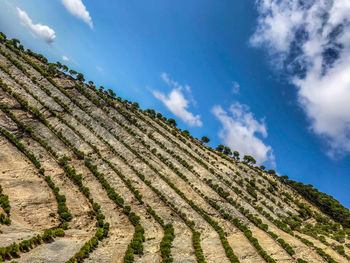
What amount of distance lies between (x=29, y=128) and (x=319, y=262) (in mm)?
70372

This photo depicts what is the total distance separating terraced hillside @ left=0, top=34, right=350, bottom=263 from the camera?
30641mm

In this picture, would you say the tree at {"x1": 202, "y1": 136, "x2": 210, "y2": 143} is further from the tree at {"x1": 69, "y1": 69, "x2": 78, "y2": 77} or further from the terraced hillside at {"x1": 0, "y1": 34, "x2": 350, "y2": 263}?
the tree at {"x1": 69, "y1": 69, "x2": 78, "y2": 77}

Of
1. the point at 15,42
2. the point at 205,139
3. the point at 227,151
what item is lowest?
the point at 15,42

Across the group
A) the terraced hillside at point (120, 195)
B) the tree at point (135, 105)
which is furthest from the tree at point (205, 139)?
the tree at point (135, 105)

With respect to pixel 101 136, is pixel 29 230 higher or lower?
lower

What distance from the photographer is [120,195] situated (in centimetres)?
4538

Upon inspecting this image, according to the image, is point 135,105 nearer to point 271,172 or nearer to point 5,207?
point 5,207

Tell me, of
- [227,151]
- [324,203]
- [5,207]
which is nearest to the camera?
[5,207]

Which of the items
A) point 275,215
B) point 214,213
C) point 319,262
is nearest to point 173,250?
point 214,213

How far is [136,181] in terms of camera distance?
52125 millimetres

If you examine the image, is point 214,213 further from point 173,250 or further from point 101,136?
point 101,136

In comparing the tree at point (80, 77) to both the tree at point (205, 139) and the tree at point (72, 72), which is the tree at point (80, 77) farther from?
the tree at point (205, 139)

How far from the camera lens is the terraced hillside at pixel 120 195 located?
30.6m

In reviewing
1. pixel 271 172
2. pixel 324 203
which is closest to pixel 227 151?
pixel 271 172
